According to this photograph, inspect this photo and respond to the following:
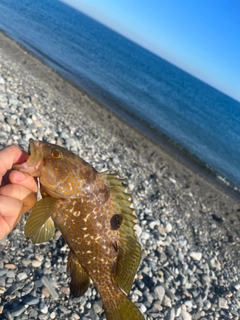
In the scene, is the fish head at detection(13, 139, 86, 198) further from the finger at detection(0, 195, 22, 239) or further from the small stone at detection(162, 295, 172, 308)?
the small stone at detection(162, 295, 172, 308)

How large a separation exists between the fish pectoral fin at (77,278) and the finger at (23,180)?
0.82m

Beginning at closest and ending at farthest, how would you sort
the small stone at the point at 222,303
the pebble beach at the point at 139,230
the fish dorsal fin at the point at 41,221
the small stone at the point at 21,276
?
the fish dorsal fin at the point at 41,221 < the small stone at the point at 21,276 < the pebble beach at the point at 139,230 < the small stone at the point at 222,303

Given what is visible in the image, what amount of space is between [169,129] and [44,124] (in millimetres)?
14749

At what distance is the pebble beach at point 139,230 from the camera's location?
5664 mm

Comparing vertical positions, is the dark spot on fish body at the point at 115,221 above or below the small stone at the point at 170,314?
above

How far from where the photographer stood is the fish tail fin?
3.29 meters

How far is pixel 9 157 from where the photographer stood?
11.6ft

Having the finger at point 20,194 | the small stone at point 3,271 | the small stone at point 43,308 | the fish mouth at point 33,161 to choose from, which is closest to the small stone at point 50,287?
the small stone at point 43,308

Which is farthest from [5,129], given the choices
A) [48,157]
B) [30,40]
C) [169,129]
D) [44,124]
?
[30,40]

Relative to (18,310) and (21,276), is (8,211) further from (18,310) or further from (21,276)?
(21,276)

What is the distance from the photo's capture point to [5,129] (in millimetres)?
8844

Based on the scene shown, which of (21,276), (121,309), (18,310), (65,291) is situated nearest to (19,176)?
(121,309)

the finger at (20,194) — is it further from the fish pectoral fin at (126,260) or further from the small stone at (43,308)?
the small stone at (43,308)

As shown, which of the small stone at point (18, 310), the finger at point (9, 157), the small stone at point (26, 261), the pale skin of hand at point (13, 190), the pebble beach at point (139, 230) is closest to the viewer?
the pale skin of hand at point (13, 190)
